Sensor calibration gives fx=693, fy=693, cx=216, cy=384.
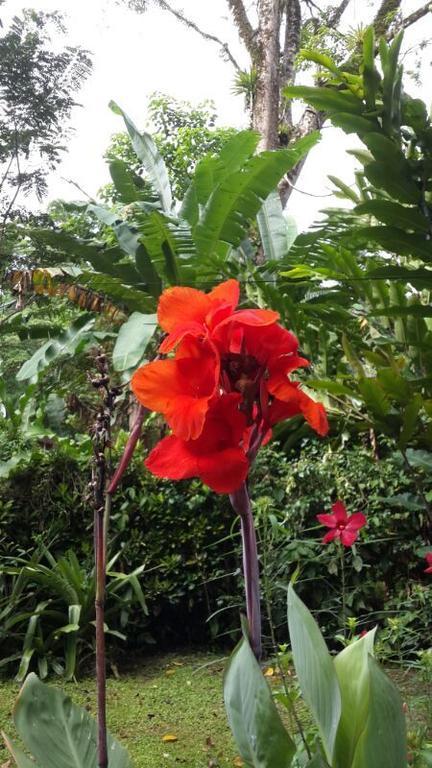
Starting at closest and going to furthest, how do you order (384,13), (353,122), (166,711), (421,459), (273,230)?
(353,122) → (421,459) → (166,711) → (273,230) → (384,13)

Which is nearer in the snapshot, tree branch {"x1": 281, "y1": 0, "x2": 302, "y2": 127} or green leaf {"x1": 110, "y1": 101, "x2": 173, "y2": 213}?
green leaf {"x1": 110, "y1": 101, "x2": 173, "y2": 213}

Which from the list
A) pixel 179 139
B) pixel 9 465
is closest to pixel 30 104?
pixel 179 139

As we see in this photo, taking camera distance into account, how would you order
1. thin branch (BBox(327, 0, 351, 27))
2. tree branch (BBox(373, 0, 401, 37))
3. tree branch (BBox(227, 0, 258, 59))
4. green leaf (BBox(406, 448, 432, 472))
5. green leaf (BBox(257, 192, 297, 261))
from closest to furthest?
green leaf (BBox(406, 448, 432, 472))
green leaf (BBox(257, 192, 297, 261))
tree branch (BBox(373, 0, 401, 37))
tree branch (BBox(227, 0, 258, 59))
thin branch (BBox(327, 0, 351, 27))

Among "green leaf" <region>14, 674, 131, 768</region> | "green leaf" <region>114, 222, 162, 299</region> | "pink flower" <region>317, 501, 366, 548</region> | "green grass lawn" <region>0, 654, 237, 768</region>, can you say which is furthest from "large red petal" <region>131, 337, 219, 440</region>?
"green leaf" <region>114, 222, 162, 299</region>

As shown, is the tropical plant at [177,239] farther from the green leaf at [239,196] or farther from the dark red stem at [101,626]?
the dark red stem at [101,626]

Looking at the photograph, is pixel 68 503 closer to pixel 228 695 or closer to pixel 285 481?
pixel 285 481

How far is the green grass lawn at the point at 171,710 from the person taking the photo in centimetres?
191

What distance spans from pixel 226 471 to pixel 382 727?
12.0 inches

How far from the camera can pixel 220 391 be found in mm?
729

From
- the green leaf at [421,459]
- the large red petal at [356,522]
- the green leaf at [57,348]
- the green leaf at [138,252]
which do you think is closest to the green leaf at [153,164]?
the green leaf at [138,252]

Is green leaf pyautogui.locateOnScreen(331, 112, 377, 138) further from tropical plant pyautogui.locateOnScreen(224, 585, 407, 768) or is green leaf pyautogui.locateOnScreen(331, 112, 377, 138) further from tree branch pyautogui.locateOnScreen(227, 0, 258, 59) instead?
tree branch pyautogui.locateOnScreen(227, 0, 258, 59)

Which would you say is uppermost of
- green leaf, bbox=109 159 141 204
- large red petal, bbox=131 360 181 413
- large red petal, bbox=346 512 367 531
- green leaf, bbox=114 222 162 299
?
green leaf, bbox=109 159 141 204

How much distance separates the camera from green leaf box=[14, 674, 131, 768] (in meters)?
0.81

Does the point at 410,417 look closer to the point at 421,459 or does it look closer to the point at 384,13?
the point at 421,459
